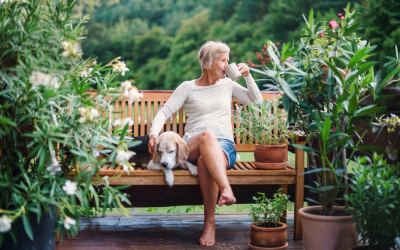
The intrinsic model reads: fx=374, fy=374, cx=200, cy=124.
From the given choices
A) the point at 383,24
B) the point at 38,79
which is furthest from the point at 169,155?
the point at 383,24

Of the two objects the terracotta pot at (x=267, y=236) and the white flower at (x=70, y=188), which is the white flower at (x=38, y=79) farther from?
the terracotta pot at (x=267, y=236)

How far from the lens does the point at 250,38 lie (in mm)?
12875

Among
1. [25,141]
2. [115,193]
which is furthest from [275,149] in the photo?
[25,141]

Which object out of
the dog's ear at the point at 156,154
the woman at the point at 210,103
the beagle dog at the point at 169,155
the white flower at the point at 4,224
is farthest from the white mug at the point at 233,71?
the white flower at the point at 4,224

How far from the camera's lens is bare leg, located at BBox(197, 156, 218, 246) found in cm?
238

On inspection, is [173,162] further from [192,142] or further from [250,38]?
[250,38]

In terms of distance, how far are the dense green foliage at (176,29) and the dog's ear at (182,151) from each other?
10014mm

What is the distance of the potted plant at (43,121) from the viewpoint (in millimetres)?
1619

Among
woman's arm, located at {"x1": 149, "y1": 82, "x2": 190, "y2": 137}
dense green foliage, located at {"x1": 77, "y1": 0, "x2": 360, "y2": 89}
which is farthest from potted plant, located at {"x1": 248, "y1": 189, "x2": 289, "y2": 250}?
dense green foliage, located at {"x1": 77, "y1": 0, "x2": 360, "y2": 89}

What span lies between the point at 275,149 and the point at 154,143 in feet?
2.67

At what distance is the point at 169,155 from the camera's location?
2412 millimetres

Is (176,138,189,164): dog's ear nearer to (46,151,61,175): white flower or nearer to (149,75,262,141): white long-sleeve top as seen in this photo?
(149,75,262,141): white long-sleeve top

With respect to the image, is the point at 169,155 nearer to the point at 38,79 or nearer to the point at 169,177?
the point at 169,177

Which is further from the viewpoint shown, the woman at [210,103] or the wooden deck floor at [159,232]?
the woman at [210,103]
